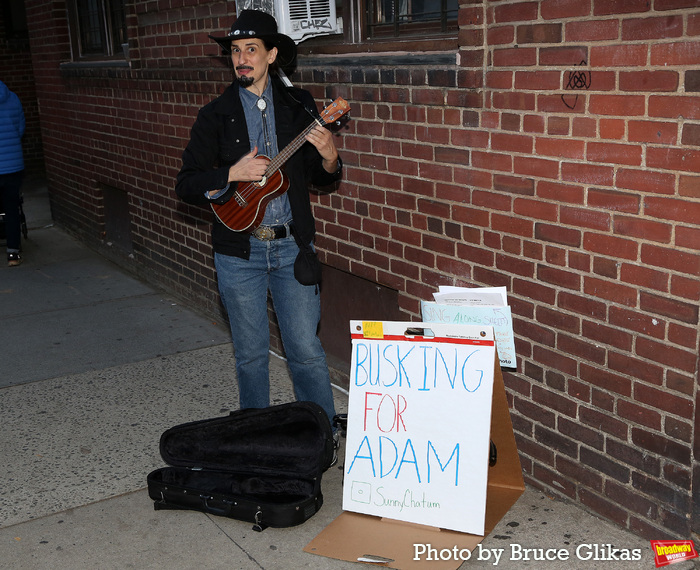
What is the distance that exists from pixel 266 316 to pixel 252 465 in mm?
722

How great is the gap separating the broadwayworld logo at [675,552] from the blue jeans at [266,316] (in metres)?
1.69

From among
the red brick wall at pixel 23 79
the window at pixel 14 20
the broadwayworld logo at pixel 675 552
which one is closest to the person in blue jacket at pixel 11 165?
the red brick wall at pixel 23 79

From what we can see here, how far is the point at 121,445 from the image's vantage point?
175 inches

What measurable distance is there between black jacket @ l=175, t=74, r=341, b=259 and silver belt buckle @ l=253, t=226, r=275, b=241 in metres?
0.05

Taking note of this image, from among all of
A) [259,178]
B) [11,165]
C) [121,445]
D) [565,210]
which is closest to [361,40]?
[259,178]

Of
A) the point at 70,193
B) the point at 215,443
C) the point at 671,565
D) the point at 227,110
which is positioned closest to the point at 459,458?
the point at 671,565

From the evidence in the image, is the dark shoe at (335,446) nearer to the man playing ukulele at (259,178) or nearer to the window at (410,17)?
the man playing ukulele at (259,178)

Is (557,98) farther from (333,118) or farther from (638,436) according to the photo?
(638,436)

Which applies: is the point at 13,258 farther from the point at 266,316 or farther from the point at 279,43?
the point at 279,43

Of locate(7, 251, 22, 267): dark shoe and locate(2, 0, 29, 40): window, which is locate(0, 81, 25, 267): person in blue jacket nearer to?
locate(7, 251, 22, 267): dark shoe

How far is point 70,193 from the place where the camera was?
956 centimetres

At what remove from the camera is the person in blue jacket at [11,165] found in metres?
8.18

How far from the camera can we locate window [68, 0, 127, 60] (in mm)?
7840

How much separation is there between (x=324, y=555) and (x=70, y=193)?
7242mm
